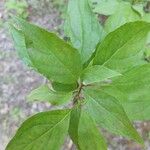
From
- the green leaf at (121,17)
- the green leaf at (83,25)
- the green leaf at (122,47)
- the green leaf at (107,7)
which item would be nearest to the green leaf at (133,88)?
the green leaf at (122,47)

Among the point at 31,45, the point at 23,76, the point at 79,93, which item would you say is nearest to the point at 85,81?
the point at 79,93

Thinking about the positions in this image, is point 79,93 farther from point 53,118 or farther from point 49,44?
point 49,44

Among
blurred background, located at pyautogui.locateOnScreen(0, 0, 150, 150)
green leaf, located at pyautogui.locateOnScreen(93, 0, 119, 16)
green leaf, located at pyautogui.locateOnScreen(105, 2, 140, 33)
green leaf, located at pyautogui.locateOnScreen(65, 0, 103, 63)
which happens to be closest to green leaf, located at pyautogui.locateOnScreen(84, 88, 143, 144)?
green leaf, located at pyautogui.locateOnScreen(65, 0, 103, 63)

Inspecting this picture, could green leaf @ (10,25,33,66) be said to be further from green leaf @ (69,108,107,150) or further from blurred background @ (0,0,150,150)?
blurred background @ (0,0,150,150)

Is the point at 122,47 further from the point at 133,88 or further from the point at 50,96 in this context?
the point at 50,96

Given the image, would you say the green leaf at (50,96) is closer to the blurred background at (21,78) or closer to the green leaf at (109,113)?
the green leaf at (109,113)

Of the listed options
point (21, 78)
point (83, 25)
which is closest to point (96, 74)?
point (83, 25)
